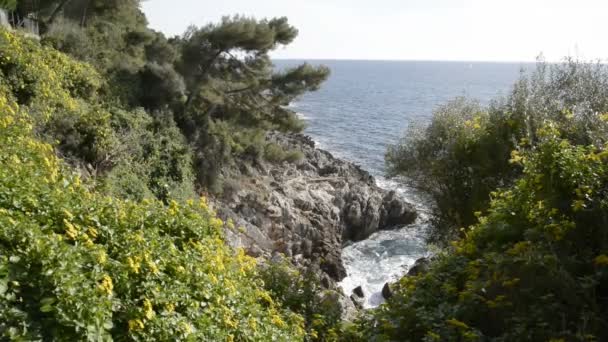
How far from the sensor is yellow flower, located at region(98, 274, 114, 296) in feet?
15.5

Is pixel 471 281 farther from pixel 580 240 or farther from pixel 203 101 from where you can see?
pixel 203 101

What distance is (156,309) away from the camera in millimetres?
5430

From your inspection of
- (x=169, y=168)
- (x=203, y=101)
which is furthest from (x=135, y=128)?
(x=203, y=101)

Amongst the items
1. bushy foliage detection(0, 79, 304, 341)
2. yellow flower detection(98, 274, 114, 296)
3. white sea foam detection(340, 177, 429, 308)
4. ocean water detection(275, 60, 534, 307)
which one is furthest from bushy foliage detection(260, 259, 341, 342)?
white sea foam detection(340, 177, 429, 308)

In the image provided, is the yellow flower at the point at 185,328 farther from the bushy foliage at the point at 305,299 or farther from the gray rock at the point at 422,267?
the gray rock at the point at 422,267

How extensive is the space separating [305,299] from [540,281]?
395 centimetres

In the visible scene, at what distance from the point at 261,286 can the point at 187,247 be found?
6.51 ft

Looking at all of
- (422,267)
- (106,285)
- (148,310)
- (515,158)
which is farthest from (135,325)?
(422,267)

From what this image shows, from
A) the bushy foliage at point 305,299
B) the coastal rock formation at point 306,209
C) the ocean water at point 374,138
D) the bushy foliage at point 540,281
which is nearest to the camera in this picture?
the bushy foliage at point 540,281

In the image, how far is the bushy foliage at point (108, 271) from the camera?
4.53 metres

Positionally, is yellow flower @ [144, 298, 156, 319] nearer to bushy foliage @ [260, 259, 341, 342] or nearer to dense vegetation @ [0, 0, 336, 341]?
dense vegetation @ [0, 0, 336, 341]

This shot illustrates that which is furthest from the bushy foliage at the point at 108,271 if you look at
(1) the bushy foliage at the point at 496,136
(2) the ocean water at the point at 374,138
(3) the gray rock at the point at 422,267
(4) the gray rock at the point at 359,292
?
(4) the gray rock at the point at 359,292

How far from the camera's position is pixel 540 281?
601 centimetres

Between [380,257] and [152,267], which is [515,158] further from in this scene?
[380,257]
